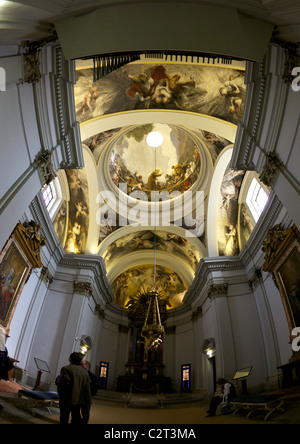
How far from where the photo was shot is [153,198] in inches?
659

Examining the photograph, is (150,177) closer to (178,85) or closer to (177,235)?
(177,235)

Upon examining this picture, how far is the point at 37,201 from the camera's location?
392 inches

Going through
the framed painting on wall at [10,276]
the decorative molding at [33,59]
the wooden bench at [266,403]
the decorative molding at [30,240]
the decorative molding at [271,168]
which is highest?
the decorative molding at [33,59]

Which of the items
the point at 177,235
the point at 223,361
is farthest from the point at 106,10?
the point at 177,235

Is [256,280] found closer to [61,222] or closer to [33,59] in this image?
A: [61,222]

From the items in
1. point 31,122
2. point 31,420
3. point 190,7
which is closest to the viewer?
point 190,7

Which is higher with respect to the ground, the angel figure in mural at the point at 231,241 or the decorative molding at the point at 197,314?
the angel figure in mural at the point at 231,241

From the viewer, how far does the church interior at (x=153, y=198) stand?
4.55 meters

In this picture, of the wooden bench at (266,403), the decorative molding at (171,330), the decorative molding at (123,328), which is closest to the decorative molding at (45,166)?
the wooden bench at (266,403)

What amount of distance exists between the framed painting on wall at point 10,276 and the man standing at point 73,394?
5.12 metres

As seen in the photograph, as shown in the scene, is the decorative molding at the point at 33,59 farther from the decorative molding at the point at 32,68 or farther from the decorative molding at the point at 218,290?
the decorative molding at the point at 218,290

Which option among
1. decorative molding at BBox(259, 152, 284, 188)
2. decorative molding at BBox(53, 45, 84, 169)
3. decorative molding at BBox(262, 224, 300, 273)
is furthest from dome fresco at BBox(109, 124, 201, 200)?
decorative molding at BBox(259, 152, 284, 188)
